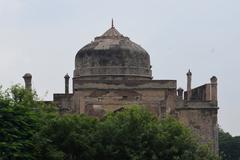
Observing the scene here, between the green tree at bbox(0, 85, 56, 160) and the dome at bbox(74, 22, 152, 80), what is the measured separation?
13.4m

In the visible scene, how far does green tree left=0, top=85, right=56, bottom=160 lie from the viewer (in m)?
38.8

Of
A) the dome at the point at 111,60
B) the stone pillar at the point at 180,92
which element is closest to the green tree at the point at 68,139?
the stone pillar at the point at 180,92

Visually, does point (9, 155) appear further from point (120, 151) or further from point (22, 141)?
point (120, 151)

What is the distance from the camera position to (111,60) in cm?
5775

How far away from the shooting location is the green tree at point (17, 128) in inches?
1528

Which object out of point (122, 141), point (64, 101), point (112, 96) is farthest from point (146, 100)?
point (122, 141)

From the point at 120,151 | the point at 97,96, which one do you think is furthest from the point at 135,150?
the point at 97,96

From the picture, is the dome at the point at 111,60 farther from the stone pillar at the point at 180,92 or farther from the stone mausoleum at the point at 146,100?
the stone pillar at the point at 180,92

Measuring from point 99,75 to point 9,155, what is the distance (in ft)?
63.9

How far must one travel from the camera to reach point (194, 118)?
183 feet

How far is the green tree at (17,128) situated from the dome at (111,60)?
44.1 feet

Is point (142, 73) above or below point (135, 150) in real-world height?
above

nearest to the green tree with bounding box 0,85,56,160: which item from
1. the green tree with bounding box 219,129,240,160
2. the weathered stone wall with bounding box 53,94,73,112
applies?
the weathered stone wall with bounding box 53,94,73,112

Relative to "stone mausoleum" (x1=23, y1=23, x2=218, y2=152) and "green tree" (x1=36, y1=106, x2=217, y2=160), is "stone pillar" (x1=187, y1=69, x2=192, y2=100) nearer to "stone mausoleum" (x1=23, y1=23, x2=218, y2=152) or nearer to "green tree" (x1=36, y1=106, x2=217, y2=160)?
"stone mausoleum" (x1=23, y1=23, x2=218, y2=152)
